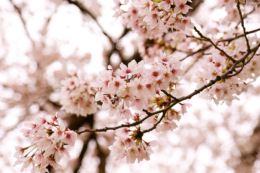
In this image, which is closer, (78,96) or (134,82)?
(134,82)

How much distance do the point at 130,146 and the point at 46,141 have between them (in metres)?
0.53

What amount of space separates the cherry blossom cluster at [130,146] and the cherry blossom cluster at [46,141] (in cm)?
31

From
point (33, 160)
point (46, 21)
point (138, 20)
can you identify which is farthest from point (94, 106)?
point (46, 21)

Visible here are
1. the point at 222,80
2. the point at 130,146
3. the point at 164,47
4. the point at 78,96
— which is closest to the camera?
the point at 130,146

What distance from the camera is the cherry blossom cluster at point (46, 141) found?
1044 mm

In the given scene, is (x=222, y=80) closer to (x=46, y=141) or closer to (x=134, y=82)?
(x=134, y=82)

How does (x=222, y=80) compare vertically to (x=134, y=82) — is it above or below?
above

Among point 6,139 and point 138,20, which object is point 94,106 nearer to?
point 138,20

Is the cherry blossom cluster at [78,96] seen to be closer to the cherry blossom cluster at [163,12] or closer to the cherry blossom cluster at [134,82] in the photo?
the cherry blossom cluster at [134,82]

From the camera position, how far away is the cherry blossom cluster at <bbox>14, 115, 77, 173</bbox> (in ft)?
3.42

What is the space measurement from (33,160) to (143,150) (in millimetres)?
728

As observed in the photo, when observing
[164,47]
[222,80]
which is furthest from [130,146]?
[164,47]

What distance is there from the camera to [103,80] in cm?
105

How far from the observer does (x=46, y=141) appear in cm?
104
